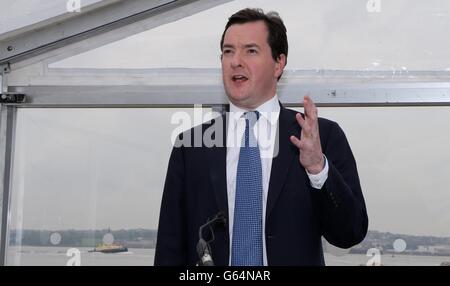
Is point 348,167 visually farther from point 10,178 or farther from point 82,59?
point 10,178

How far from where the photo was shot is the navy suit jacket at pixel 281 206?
1.43 meters

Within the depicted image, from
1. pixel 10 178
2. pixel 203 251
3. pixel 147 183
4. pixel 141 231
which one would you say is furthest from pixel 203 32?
pixel 203 251

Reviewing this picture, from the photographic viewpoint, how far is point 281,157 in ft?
5.09

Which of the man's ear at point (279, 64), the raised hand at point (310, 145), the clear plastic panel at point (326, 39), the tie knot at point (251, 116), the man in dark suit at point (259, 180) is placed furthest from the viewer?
the clear plastic panel at point (326, 39)

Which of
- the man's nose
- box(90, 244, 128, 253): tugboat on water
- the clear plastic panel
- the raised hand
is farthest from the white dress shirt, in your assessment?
box(90, 244, 128, 253): tugboat on water

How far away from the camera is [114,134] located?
9.66 feet

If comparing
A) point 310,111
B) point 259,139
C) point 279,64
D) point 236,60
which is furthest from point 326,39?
point 310,111

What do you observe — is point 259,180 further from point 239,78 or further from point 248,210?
point 239,78

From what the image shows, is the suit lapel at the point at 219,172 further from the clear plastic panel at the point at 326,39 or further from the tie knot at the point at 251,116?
the clear plastic panel at the point at 326,39

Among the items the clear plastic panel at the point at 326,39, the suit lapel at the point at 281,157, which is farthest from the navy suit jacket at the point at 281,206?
the clear plastic panel at the point at 326,39

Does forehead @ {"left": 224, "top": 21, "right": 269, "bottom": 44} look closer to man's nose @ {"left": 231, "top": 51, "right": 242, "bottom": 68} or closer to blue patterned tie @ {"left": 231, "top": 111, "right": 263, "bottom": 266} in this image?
man's nose @ {"left": 231, "top": 51, "right": 242, "bottom": 68}

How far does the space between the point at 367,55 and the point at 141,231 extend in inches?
53.9

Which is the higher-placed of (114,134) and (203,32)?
(203,32)

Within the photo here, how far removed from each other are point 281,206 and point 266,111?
306mm
